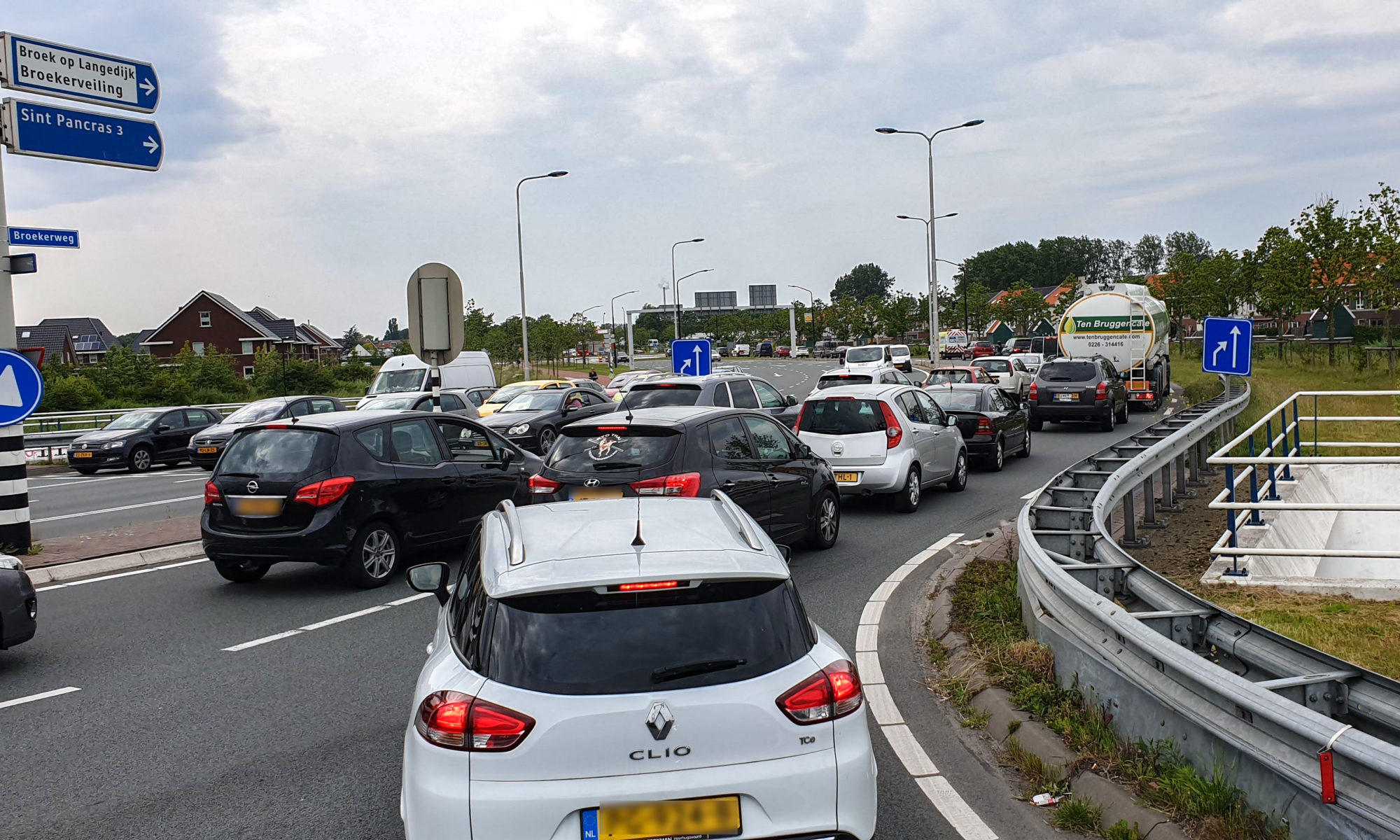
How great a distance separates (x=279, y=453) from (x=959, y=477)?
959cm

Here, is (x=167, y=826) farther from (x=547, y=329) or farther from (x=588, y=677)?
(x=547, y=329)

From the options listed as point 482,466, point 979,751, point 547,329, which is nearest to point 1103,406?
point 482,466

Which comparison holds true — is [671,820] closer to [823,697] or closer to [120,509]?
[823,697]

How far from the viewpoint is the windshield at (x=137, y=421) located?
2600 centimetres

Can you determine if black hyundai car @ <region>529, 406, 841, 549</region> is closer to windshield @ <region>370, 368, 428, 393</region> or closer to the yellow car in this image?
the yellow car

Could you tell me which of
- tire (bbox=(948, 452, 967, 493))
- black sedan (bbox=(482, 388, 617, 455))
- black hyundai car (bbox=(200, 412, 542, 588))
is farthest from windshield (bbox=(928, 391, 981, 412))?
black hyundai car (bbox=(200, 412, 542, 588))

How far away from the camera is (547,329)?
82438 mm

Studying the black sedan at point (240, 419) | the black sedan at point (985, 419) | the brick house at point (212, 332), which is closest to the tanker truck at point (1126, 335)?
the black sedan at point (985, 419)

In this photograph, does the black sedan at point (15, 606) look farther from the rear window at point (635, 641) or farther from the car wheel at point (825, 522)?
the car wheel at point (825, 522)

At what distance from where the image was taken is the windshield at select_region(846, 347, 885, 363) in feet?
163

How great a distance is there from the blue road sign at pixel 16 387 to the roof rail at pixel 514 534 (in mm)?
8216

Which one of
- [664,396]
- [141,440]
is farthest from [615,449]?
[141,440]

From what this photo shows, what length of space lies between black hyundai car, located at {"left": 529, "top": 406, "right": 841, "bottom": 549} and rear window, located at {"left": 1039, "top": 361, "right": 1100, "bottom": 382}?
53.8 ft

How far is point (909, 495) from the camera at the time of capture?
13734 mm
